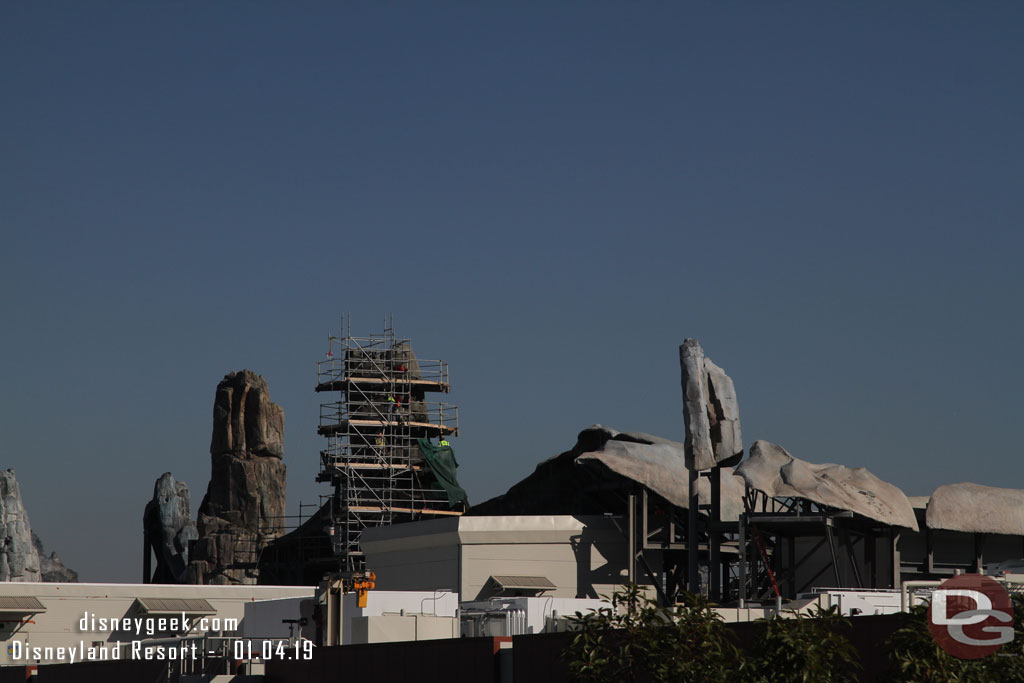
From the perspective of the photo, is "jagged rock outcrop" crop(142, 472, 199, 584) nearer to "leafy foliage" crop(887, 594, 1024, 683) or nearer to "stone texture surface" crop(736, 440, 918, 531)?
"stone texture surface" crop(736, 440, 918, 531)

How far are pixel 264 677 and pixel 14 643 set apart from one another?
2984 cm

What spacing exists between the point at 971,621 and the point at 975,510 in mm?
44506

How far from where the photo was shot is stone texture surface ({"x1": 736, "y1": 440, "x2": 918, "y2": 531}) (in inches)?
2174

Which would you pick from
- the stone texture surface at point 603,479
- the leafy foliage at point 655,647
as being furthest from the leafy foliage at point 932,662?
the stone texture surface at point 603,479

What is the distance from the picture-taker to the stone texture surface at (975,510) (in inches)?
2359

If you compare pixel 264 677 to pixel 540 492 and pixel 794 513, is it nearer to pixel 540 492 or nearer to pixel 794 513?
pixel 794 513

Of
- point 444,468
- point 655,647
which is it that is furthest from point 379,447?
point 655,647

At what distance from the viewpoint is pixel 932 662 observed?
59.2 feet

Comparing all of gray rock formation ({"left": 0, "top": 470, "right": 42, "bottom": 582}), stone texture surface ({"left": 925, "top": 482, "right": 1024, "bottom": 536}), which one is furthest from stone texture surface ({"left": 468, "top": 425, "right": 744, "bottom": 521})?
gray rock formation ({"left": 0, "top": 470, "right": 42, "bottom": 582})

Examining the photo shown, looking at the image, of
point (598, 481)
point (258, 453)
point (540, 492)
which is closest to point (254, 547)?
point (258, 453)

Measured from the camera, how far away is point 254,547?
11300 centimetres

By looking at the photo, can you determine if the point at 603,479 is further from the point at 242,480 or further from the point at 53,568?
the point at 53,568

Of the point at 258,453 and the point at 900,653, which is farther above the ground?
the point at 258,453

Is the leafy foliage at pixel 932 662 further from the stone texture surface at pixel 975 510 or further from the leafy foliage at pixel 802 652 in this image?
the stone texture surface at pixel 975 510
